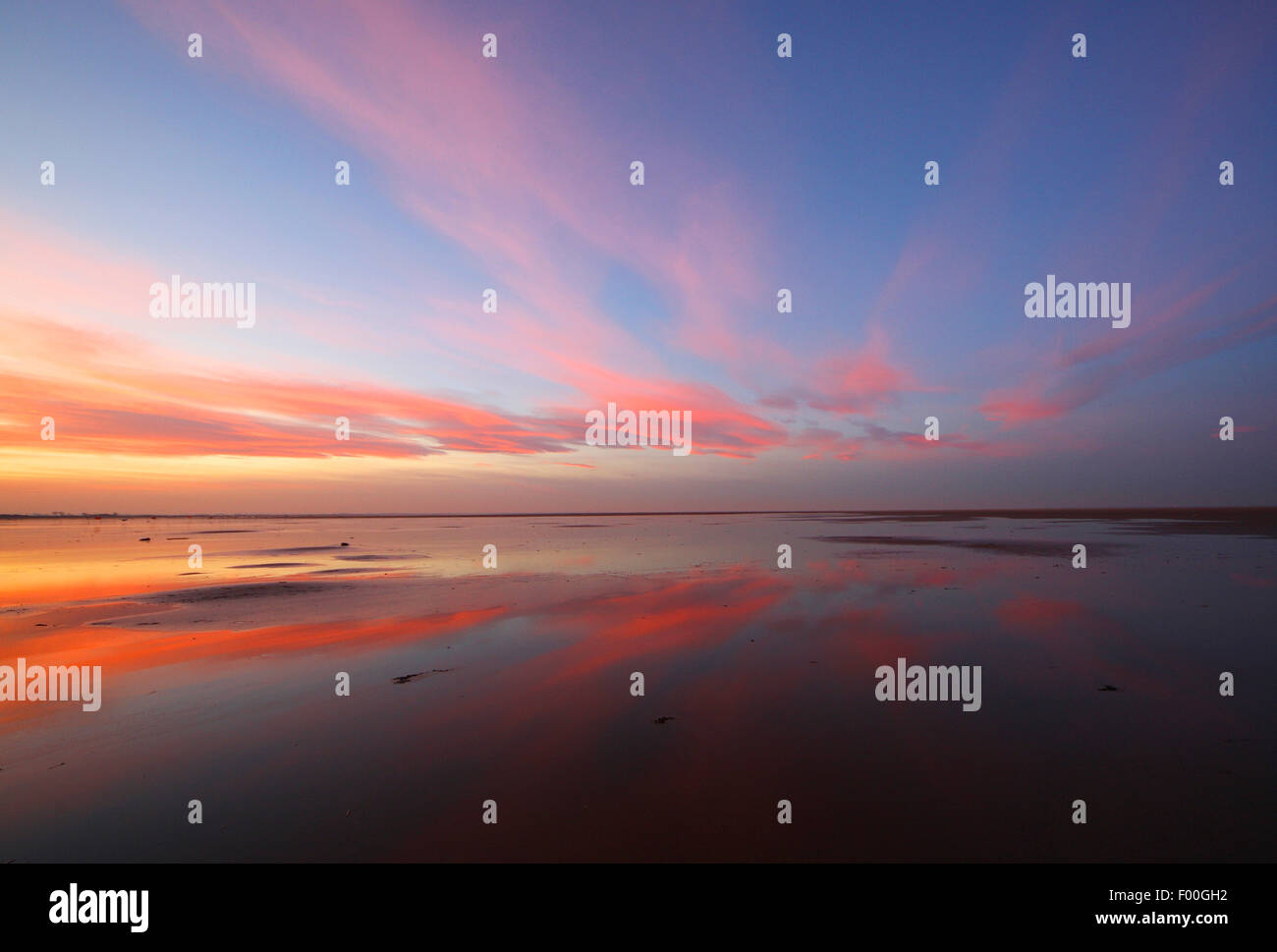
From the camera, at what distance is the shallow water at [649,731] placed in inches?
227

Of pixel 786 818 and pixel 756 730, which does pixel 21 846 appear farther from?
pixel 756 730

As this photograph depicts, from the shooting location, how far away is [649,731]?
27.3 feet

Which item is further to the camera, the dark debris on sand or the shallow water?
the dark debris on sand

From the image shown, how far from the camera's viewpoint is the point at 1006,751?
292 inches

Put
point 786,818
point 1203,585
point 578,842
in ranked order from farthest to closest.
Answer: point 1203,585
point 786,818
point 578,842

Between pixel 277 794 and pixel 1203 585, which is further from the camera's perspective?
Result: pixel 1203 585

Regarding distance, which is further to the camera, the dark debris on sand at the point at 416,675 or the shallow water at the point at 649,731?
the dark debris on sand at the point at 416,675

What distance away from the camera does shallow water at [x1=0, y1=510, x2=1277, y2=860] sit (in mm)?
5773

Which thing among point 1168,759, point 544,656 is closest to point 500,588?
point 544,656

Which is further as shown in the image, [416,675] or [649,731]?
[416,675]

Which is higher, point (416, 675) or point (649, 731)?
point (416, 675)

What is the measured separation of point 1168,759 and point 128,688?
16430 millimetres
